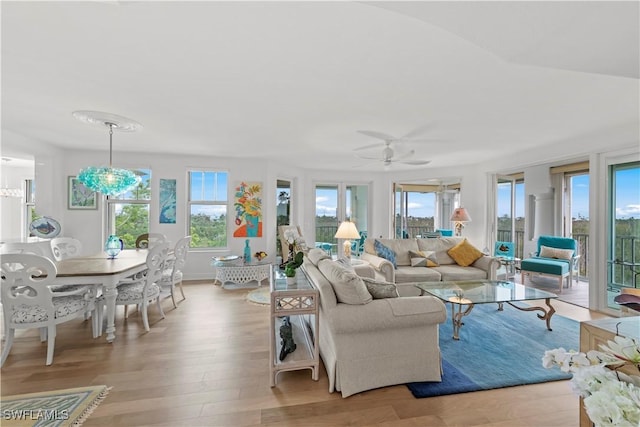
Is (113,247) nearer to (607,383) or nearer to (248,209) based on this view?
(248,209)

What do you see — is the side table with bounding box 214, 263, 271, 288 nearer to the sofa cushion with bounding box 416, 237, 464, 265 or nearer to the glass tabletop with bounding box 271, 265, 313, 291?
the glass tabletop with bounding box 271, 265, 313, 291

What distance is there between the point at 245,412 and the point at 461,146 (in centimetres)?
459

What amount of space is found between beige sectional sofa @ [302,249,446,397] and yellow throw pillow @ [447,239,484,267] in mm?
2814

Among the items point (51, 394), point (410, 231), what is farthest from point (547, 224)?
point (51, 394)

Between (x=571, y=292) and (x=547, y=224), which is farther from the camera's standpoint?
(x=547, y=224)

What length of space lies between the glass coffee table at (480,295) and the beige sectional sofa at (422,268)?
47 centimetres

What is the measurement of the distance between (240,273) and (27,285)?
9.36 feet

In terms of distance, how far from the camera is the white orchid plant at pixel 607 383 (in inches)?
22.0

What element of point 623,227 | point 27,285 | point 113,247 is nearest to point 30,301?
point 27,285

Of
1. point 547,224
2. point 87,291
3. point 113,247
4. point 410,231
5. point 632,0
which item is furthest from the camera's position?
point 410,231

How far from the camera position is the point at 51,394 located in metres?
1.98

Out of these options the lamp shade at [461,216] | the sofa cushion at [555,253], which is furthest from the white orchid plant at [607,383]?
the sofa cushion at [555,253]

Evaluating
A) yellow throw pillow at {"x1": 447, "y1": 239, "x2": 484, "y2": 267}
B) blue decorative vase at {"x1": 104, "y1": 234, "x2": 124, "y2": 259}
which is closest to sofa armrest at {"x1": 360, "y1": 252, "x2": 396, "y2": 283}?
yellow throw pillow at {"x1": 447, "y1": 239, "x2": 484, "y2": 267}

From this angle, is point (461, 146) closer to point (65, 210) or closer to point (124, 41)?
point (124, 41)
